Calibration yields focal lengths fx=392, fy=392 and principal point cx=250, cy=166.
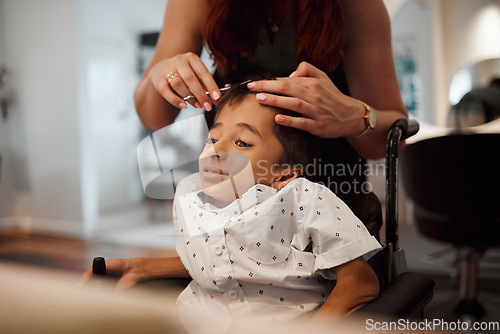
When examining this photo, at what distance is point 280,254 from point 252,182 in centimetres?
7

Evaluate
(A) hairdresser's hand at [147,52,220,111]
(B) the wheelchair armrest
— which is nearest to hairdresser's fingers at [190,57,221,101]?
(A) hairdresser's hand at [147,52,220,111]

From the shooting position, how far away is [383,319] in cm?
34

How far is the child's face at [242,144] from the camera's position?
35cm

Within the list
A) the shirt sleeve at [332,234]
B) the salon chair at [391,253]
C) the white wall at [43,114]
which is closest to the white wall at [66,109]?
the white wall at [43,114]

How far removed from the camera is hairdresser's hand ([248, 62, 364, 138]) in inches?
13.8

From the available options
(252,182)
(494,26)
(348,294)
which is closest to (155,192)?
(252,182)

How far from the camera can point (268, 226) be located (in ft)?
1.20

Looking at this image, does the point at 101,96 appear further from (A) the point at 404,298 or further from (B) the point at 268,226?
(A) the point at 404,298

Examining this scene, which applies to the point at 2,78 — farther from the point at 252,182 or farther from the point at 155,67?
the point at 252,182

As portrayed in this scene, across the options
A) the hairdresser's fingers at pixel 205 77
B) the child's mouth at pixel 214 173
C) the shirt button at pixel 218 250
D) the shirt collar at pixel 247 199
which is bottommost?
the shirt button at pixel 218 250

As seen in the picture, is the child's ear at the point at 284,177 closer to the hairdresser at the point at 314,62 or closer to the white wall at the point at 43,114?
the hairdresser at the point at 314,62

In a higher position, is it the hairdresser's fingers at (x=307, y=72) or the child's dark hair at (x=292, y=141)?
the hairdresser's fingers at (x=307, y=72)

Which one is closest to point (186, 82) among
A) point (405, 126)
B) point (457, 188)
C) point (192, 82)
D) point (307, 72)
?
point (192, 82)

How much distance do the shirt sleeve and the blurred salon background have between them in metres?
0.07
